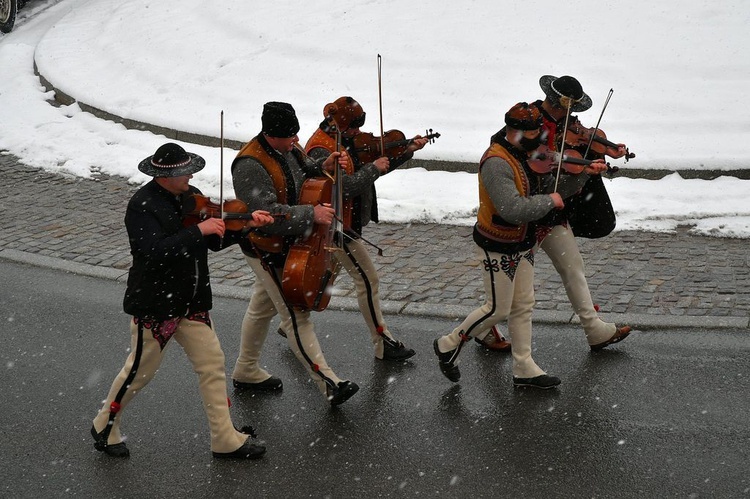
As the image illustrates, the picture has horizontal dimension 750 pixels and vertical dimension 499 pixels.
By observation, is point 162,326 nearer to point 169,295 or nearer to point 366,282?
point 169,295

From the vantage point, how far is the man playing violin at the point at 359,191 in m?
6.39

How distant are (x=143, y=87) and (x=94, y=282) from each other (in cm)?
629

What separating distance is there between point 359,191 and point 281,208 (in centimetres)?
81

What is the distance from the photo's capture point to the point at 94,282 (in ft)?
28.0

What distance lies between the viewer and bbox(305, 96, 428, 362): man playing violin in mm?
6387

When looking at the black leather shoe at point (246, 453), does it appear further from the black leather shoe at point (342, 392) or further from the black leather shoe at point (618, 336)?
the black leather shoe at point (618, 336)

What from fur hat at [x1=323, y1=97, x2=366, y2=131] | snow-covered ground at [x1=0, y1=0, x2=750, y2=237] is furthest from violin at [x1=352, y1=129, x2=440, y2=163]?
snow-covered ground at [x1=0, y1=0, x2=750, y2=237]

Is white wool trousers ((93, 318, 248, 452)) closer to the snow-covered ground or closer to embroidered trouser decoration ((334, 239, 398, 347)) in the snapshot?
embroidered trouser decoration ((334, 239, 398, 347))

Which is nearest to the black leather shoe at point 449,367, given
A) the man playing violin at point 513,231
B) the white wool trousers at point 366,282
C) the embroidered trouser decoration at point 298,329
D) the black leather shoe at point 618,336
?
the man playing violin at point 513,231

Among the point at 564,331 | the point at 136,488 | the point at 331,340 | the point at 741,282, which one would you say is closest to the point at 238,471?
the point at 136,488

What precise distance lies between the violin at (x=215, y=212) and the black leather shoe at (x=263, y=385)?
142 centimetres

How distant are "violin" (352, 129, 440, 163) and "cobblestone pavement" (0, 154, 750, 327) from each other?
1.39 metres

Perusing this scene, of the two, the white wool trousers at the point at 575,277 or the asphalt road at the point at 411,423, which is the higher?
the white wool trousers at the point at 575,277

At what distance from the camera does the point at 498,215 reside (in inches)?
241
